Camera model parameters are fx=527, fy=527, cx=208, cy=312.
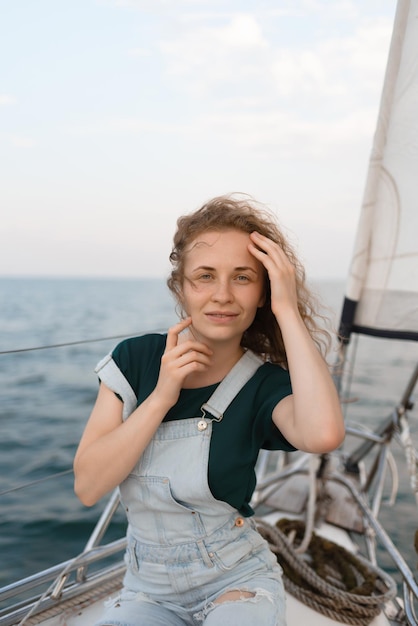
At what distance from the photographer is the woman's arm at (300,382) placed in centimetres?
122

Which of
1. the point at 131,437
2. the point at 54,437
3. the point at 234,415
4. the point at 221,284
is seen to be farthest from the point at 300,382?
the point at 54,437

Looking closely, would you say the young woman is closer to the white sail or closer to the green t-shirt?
the green t-shirt

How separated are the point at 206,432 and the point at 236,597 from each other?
391mm

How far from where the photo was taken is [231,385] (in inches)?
54.4

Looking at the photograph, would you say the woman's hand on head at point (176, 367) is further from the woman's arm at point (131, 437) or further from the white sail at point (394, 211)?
the white sail at point (394, 211)

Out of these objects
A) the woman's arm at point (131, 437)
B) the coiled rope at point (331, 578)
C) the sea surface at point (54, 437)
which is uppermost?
the woman's arm at point (131, 437)

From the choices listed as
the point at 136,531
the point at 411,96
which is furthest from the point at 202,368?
the point at 411,96

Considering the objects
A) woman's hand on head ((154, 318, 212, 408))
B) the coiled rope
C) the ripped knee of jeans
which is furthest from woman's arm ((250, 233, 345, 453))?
the coiled rope

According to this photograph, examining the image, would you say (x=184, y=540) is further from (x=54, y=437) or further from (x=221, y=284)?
(x=54, y=437)

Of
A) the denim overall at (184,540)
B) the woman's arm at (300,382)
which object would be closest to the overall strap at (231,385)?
the denim overall at (184,540)

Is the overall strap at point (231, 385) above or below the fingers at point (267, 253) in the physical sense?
below

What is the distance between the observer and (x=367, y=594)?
189 cm

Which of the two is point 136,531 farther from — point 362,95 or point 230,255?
point 362,95

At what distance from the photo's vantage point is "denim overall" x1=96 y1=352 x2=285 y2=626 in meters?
1.29
